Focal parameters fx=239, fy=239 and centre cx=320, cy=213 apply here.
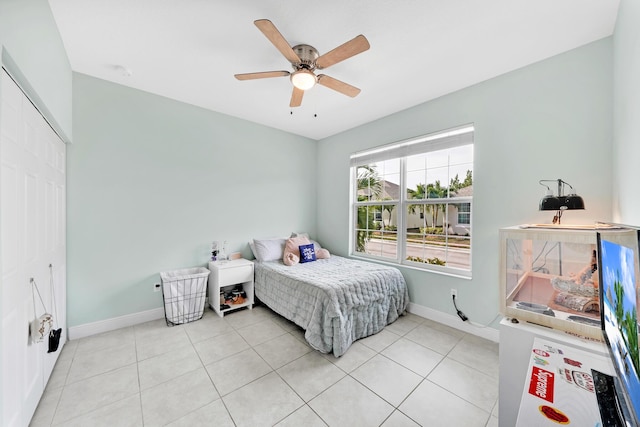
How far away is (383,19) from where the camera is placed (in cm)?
170

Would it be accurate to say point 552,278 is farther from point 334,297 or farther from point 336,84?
point 336,84

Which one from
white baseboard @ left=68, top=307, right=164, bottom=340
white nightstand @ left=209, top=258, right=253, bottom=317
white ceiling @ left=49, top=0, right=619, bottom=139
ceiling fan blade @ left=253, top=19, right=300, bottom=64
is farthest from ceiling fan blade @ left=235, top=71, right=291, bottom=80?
white baseboard @ left=68, top=307, right=164, bottom=340

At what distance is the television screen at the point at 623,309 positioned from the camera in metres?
0.62

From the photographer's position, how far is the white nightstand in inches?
116

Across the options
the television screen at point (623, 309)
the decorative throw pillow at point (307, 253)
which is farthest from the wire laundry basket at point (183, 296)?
the television screen at point (623, 309)

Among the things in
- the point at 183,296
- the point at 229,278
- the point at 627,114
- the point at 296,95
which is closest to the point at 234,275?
the point at 229,278

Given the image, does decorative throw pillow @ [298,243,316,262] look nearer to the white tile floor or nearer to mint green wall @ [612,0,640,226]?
the white tile floor

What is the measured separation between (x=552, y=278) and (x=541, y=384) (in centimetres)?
89

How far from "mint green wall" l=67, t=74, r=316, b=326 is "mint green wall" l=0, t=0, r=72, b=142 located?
45 cm

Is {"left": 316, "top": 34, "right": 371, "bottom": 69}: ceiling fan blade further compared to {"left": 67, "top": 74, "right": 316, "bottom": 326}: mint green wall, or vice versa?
{"left": 67, "top": 74, "right": 316, "bottom": 326}: mint green wall

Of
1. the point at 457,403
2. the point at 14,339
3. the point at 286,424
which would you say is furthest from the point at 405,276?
the point at 14,339

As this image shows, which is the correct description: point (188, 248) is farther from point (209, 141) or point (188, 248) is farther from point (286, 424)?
point (286, 424)

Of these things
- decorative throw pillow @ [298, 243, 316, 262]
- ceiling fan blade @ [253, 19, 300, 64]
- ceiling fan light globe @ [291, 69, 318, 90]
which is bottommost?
decorative throw pillow @ [298, 243, 316, 262]

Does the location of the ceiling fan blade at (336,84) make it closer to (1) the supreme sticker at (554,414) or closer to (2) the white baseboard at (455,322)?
(1) the supreme sticker at (554,414)
